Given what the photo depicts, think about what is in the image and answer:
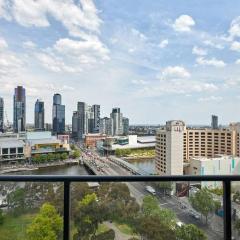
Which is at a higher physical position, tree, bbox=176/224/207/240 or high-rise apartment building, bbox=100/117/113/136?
high-rise apartment building, bbox=100/117/113/136

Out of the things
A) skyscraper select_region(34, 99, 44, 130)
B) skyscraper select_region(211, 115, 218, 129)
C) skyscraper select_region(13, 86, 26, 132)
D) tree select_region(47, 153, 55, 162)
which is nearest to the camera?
skyscraper select_region(13, 86, 26, 132)

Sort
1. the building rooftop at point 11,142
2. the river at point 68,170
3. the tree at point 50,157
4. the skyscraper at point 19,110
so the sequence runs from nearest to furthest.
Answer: the river at point 68,170, the building rooftop at point 11,142, the skyscraper at point 19,110, the tree at point 50,157

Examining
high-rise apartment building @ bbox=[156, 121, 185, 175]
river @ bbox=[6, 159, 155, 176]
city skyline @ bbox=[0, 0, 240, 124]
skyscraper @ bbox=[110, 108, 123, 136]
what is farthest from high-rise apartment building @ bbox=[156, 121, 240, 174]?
skyscraper @ bbox=[110, 108, 123, 136]

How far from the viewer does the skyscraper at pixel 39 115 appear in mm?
13430

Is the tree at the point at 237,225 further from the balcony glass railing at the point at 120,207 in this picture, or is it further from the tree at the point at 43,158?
the tree at the point at 43,158

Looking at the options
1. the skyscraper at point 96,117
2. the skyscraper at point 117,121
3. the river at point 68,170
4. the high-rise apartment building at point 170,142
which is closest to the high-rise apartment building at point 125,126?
the skyscraper at point 117,121

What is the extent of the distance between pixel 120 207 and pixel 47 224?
374 mm

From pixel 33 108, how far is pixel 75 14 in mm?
5629

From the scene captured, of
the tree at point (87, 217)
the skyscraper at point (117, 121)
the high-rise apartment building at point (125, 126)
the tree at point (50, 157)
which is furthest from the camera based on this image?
the skyscraper at point (117, 121)

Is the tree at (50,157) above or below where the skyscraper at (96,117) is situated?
below

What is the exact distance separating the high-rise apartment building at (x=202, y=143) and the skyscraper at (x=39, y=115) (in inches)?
213

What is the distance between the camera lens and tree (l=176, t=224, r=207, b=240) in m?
1.55

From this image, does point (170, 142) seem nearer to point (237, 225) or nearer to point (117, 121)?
point (117, 121)

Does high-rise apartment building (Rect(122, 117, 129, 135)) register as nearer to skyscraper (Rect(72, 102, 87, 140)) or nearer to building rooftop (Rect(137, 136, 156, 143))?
building rooftop (Rect(137, 136, 156, 143))
